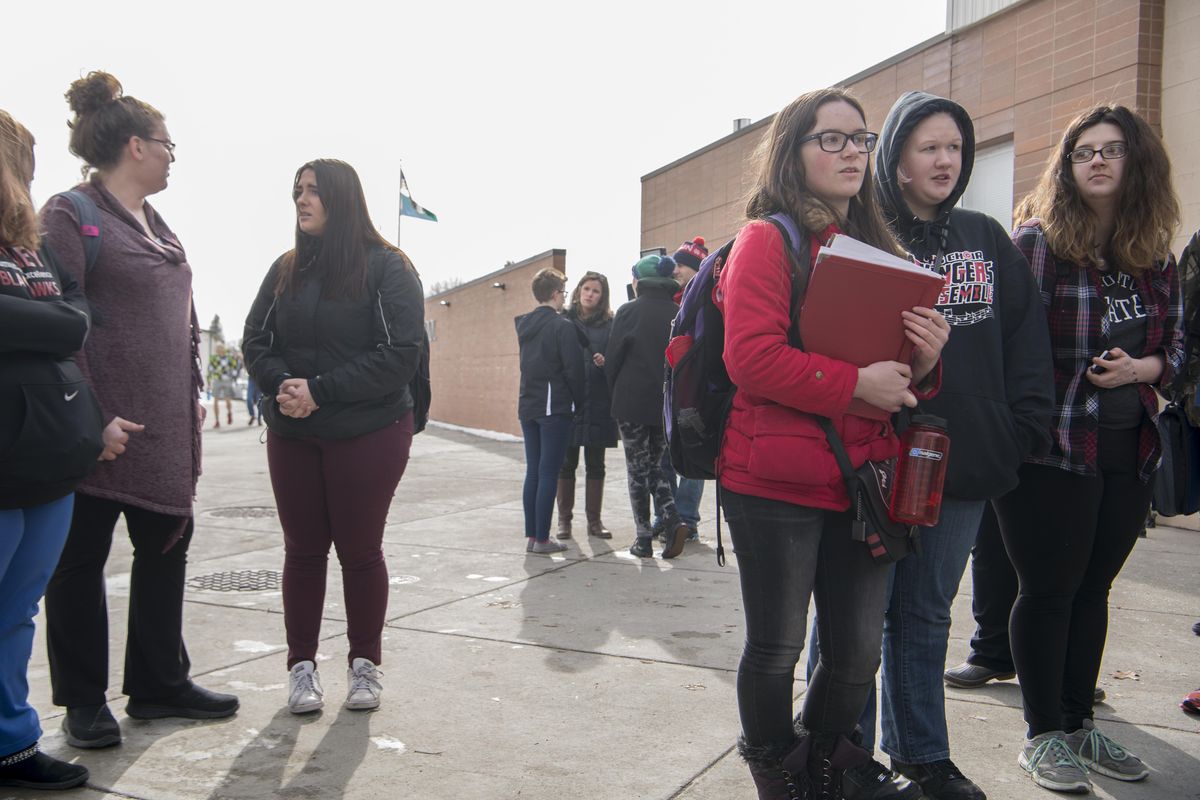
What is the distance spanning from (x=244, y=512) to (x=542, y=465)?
333cm

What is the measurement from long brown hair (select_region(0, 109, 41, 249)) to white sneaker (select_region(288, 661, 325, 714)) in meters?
1.70

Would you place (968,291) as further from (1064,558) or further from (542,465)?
(542,465)

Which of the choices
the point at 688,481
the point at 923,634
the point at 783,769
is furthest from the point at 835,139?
the point at 688,481

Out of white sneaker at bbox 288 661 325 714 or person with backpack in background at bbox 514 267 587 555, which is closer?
white sneaker at bbox 288 661 325 714

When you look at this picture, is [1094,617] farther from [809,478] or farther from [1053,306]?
[809,478]

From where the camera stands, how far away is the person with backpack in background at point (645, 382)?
6.75m

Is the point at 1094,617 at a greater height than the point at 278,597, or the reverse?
the point at 1094,617

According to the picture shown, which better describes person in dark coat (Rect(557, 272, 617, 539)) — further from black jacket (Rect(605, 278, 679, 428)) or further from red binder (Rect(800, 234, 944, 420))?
red binder (Rect(800, 234, 944, 420))

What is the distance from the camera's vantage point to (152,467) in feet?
11.3

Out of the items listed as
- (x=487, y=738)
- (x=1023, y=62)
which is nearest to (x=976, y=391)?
(x=487, y=738)

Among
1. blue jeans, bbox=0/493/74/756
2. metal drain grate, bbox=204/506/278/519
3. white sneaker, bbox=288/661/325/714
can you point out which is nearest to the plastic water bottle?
white sneaker, bbox=288/661/325/714

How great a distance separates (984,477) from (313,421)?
2.26 meters

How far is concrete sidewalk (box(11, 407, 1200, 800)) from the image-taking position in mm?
3068

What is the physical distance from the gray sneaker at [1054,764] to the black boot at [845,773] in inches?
22.2
